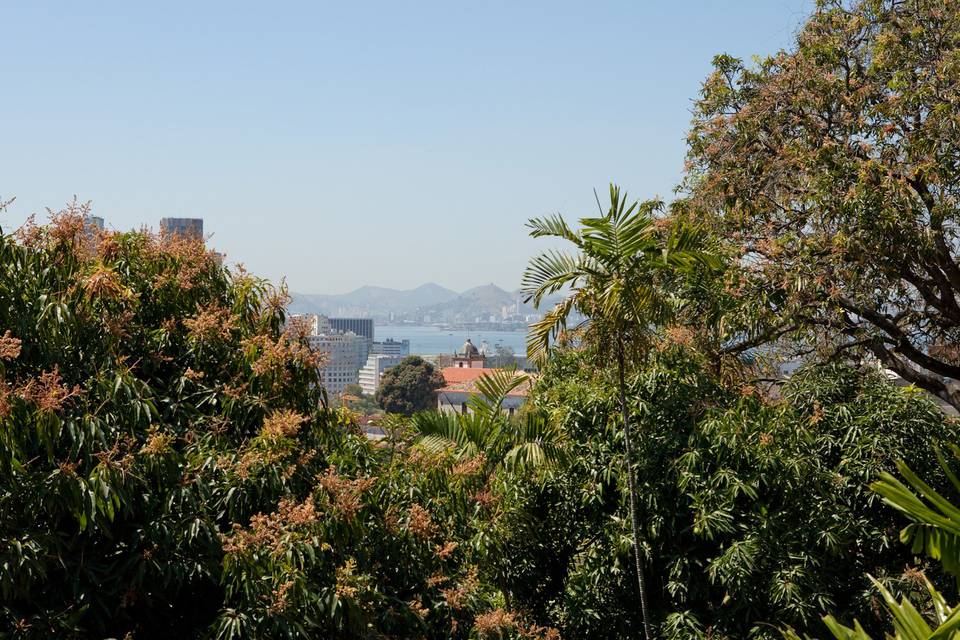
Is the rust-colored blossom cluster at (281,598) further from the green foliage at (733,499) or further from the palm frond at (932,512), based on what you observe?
the green foliage at (733,499)

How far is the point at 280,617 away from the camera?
199 inches

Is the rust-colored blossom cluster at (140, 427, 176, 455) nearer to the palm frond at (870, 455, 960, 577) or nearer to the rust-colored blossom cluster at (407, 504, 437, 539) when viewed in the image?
the rust-colored blossom cluster at (407, 504, 437, 539)

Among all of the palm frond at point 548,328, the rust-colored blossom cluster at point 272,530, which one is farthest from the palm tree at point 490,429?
the rust-colored blossom cluster at point 272,530

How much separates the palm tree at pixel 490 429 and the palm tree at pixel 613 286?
2.96 feet

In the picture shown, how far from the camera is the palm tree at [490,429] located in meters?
8.51

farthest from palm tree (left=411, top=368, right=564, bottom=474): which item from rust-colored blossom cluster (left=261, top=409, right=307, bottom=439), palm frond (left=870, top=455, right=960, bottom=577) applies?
palm frond (left=870, top=455, right=960, bottom=577)

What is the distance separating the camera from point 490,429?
28.7ft

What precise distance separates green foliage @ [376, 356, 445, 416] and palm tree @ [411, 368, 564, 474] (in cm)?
4626

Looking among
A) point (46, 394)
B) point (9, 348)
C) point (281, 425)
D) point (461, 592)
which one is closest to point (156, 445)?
point (46, 394)

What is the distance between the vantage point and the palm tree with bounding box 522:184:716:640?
24.5 feet

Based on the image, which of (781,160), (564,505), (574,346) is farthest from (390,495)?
(781,160)

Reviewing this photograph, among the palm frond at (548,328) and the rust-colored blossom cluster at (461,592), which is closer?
the rust-colored blossom cluster at (461,592)

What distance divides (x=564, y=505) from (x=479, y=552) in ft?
4.71

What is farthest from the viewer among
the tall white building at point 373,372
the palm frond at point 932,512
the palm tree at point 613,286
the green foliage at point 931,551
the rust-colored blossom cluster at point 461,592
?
the tall white building at point 373,372
